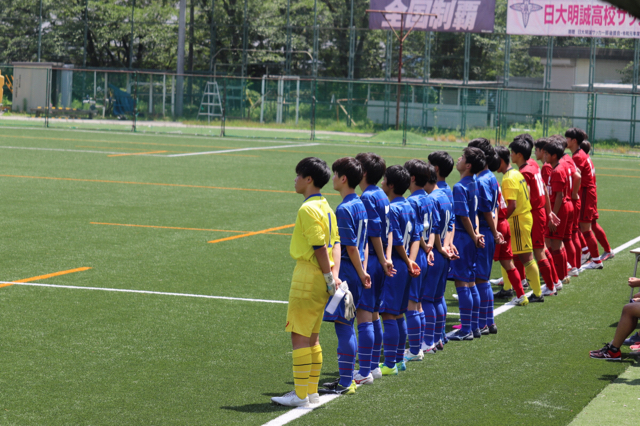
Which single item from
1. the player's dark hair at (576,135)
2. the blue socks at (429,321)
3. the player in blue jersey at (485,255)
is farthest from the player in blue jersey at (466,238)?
the player's dark hair at (576,135)

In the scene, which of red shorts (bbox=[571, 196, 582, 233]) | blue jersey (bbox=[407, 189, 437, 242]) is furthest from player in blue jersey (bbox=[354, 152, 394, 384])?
red shorts (bbox=[571, 196, 582, 233])

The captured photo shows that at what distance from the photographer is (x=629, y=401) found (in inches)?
227

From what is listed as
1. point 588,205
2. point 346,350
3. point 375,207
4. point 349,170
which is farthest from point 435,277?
point 588,205

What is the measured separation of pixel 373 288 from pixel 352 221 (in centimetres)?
69

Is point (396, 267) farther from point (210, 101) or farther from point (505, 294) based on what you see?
point (210, 101)

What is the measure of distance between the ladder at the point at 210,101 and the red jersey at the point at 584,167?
114 feet

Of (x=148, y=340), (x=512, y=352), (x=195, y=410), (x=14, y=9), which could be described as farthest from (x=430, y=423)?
(x=14, y=9)

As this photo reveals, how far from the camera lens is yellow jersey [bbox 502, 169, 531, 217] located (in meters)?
8.77

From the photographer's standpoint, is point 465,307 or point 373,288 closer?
point 373,288

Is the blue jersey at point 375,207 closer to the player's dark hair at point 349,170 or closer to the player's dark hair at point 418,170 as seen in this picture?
the player's dark hair at point 349,170

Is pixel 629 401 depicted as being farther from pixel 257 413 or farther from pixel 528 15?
pixel 528 15

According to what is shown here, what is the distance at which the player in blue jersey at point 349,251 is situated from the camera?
5.48m

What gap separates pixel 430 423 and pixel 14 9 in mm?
53777

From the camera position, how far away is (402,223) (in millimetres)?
6156
